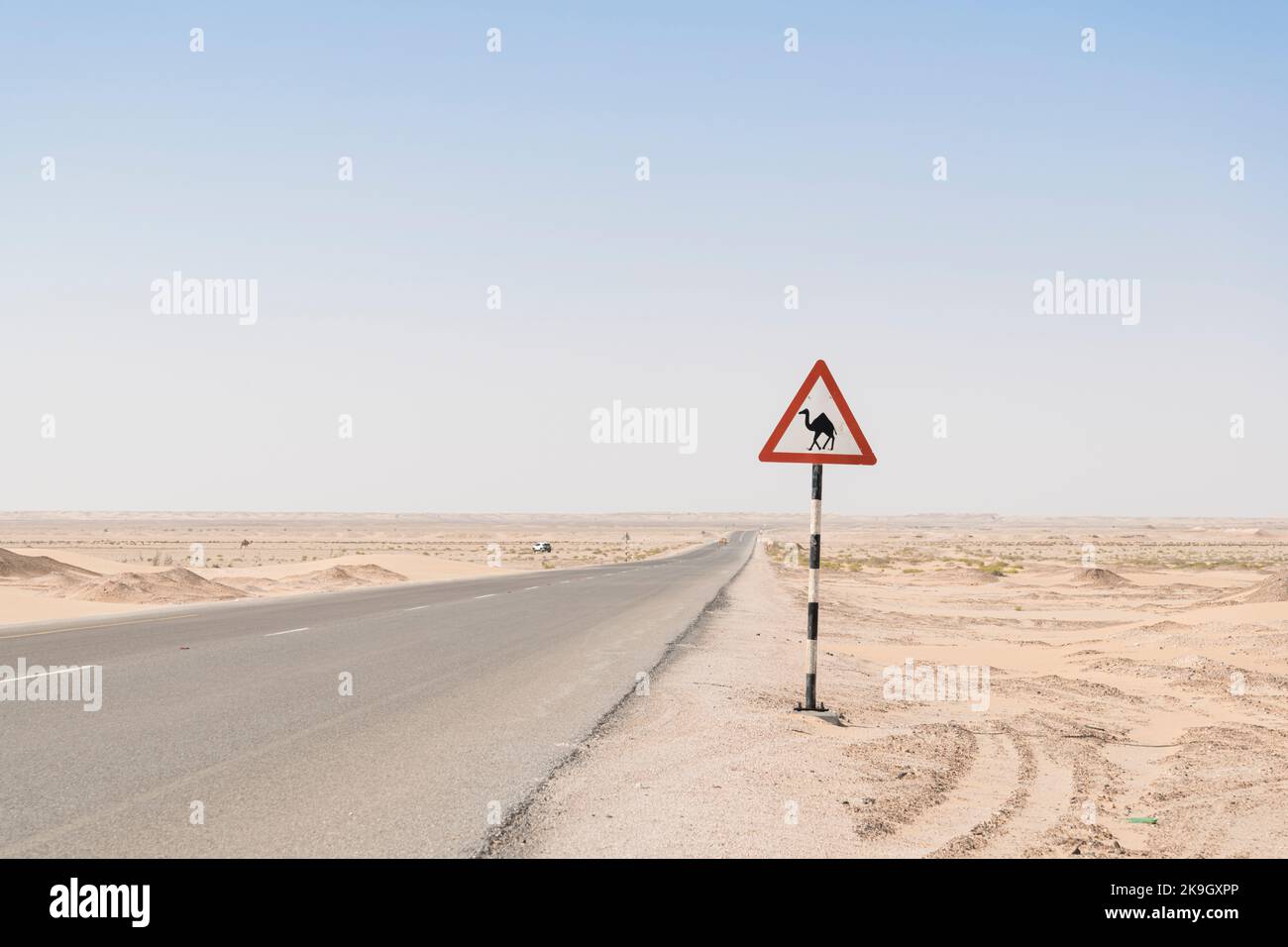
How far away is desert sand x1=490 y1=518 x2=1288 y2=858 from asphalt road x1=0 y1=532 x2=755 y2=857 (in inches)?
26.3

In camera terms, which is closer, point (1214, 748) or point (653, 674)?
point (1214, 748)

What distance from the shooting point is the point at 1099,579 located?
46.1m

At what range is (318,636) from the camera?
59.8 ft

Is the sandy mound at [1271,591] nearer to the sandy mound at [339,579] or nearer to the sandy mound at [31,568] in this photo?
the sandy mound at [339,579]

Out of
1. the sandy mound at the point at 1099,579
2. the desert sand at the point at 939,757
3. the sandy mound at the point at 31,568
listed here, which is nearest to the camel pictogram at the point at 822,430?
the desert sand at the point at 939,757

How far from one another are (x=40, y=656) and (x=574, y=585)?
2412 centimetres

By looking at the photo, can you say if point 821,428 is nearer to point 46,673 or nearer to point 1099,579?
point 46,673

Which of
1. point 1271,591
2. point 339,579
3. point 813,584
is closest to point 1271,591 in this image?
point 1271,591

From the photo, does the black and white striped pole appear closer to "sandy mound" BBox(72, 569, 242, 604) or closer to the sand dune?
the sand dune

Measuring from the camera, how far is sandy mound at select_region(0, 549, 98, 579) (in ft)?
123

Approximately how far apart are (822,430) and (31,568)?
37.4m

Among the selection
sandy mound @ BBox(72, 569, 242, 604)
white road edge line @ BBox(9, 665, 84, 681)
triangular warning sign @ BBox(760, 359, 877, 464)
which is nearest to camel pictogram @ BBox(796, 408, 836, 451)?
triangular warning sign @ BBox(760, 359, 877, 464)
